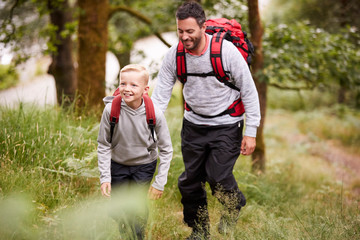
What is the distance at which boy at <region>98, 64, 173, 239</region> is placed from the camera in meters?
2.71

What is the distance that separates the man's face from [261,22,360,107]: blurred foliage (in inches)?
103

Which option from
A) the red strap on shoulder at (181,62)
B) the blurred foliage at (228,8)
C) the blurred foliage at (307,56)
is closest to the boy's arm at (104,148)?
the red strap on shoulder at (181,62)

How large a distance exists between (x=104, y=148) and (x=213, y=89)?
1124mm

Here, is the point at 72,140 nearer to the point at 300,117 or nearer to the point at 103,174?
the point at 103,174

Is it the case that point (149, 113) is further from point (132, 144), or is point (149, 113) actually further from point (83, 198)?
point (83, 198)

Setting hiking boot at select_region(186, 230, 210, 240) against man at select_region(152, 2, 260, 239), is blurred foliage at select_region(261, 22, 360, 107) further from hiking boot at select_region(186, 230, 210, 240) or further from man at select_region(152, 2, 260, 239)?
hiking boot at select_region(186, 230, 210, 240)

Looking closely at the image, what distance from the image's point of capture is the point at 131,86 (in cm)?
268

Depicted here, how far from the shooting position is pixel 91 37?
6.23 metres

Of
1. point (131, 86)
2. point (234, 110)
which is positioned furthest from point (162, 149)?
point (234, 110)

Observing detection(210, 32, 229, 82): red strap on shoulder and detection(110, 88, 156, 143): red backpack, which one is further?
detection(210, 32, 229, 82): red strap on shoulder

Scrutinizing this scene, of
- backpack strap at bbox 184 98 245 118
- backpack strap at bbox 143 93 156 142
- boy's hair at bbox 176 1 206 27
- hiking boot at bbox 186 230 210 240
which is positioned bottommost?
hiking boot at bbox 186 230 210 240

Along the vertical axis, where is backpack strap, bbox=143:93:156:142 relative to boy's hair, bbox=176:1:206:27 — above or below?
below

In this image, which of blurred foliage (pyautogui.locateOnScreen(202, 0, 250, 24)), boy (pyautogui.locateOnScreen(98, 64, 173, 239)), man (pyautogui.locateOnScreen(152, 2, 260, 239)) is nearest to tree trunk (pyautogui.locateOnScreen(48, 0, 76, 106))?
blurred foliage (pyautogui.locateOnScreen(202, 0, 250, 24))

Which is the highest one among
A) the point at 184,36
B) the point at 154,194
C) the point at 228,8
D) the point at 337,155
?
the point at 228,8
